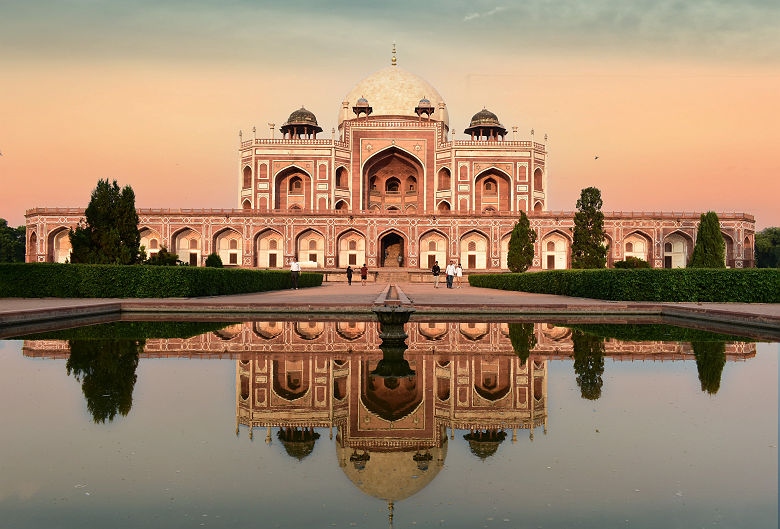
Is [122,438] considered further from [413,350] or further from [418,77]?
[418,77]

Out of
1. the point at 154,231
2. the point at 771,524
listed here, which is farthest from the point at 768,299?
the point at 154,231

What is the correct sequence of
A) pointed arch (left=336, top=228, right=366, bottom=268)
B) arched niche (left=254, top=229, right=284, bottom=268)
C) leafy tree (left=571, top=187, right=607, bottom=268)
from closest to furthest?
leafy tree (left=571, top=187, right=607, bottom=268) → arched niche (left=254, top=229, right=284, bottom=268) → pointed arch (left=336, top=228, right=366, bottom=268)

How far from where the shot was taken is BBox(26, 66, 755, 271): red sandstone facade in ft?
118

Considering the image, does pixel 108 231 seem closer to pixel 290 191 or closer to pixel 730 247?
pixel 290 191

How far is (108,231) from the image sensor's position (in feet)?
47.1

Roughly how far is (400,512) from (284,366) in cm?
284

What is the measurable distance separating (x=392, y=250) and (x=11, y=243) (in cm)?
2528

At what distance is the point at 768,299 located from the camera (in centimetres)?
1223

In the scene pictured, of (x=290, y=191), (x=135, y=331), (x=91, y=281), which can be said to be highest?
(x=290, y=191)

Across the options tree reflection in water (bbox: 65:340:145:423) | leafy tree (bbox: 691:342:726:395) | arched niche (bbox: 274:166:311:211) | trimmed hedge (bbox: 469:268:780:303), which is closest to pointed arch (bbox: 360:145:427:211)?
arched niche (bbox: 274:166:311:211)

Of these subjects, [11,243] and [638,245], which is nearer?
[638,245]

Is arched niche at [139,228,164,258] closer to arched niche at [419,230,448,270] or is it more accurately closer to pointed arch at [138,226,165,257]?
pointed arch at [138,226,165,257]

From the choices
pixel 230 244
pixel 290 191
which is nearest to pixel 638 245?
pixel 290 191

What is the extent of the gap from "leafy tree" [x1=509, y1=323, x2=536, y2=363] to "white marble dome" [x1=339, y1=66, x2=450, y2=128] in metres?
37.1
